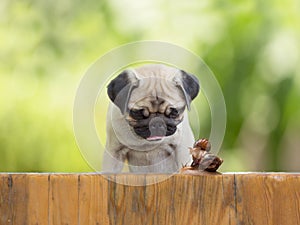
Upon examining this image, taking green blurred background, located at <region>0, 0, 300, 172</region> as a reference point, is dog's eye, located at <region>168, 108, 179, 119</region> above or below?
below

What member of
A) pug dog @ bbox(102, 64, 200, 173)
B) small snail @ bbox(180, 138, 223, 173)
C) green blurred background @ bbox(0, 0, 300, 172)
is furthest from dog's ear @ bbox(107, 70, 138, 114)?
green blurred background @ bbox(0, 0, 300, 172)

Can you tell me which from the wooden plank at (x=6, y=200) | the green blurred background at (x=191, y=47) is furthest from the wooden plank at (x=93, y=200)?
the green blurred background at (x=191, y=47)

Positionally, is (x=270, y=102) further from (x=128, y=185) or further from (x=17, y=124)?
(x=128, y=185)

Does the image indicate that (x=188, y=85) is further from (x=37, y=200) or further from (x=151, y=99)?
(x=37, y=200)

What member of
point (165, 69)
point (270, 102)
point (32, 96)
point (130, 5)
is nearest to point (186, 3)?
point (130, 5)

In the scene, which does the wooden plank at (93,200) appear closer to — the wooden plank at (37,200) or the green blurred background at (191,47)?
the wooden plank at (37,200)

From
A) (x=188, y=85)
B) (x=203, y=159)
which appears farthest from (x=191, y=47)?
(x=203, y=159)

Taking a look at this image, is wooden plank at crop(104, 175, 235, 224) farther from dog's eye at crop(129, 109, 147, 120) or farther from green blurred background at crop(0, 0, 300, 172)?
green blurred background at crop(0, 0, 300, 172)

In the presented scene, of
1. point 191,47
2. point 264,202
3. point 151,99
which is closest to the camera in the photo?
point 264,202

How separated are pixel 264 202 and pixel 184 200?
0.21 m

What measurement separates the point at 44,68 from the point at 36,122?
375mm

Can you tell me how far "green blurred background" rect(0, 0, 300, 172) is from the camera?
524cm

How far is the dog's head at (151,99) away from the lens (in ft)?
7.71

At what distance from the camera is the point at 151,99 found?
2344mm
